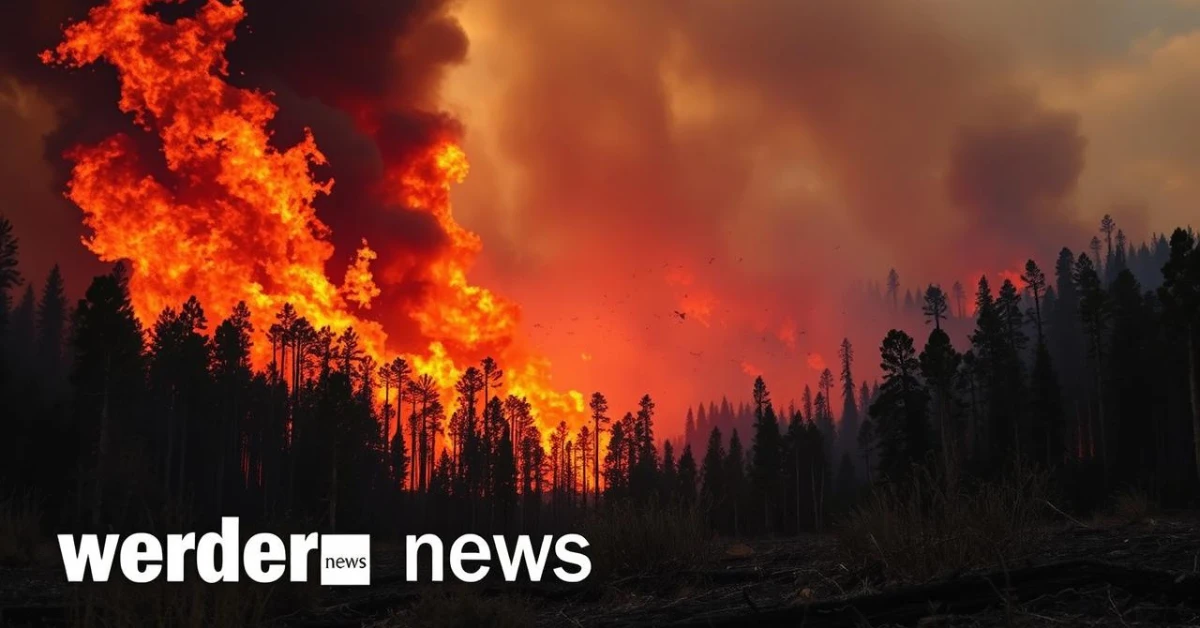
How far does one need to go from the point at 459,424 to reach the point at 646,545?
311 feet

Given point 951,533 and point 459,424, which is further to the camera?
point 459,424

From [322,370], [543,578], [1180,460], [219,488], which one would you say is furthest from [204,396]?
[1180,460]

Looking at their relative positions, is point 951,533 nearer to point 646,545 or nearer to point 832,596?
point 832,596

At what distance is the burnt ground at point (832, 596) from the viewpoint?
5074 millimetres

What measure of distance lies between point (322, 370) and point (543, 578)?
2888 inches

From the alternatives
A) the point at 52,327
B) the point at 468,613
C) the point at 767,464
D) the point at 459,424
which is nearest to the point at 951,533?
the point at 468,613

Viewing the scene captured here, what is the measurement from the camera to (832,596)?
23.1ft

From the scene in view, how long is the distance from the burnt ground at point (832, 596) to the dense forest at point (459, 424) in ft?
6.27

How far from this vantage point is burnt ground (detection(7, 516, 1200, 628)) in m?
5.07

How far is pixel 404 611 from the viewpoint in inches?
318

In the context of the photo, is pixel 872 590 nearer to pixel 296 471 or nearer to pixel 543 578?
pixel 543 578

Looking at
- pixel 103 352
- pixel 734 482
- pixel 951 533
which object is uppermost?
pixel 103 352

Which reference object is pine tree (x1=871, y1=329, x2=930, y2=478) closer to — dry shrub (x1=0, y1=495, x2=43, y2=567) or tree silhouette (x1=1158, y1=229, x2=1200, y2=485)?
tree silhouette (x1=1158, y1=229, x2=1200, y2=485)

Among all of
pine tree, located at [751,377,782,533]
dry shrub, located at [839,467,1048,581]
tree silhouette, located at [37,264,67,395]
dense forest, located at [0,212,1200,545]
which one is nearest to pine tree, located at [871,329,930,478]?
dense forest, located at [0,212,1200,545]
